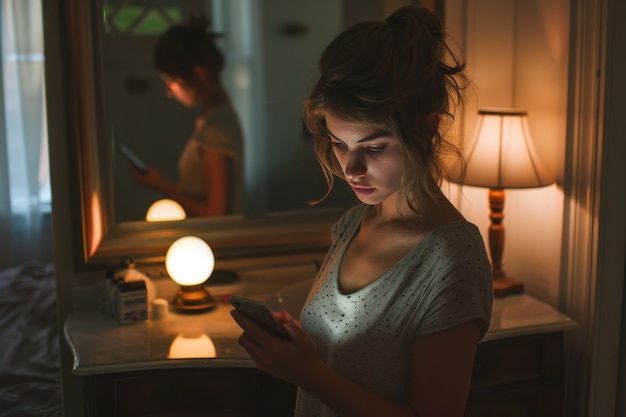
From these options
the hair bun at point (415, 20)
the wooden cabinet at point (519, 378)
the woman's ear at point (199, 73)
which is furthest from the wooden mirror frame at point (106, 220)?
the hair bun at point (415, 20)

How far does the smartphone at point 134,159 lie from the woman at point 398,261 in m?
0.86

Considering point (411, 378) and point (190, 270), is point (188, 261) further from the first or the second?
point (411, 378)

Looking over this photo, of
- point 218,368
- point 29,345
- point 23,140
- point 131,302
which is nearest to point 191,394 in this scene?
point 218,368

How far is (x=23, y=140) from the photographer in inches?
167

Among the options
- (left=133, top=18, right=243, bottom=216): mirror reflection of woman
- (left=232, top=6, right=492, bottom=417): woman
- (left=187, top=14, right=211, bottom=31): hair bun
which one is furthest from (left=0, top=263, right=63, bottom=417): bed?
(left=232, top=6, right=492, bottom=417): woman

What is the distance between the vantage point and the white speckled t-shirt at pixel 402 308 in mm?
1062

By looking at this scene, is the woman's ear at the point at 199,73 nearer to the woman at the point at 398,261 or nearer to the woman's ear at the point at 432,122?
the woman at the point at 398,261

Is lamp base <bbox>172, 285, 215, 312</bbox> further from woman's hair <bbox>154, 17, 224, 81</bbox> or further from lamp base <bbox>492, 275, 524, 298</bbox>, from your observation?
lamp base <bbox>492, 275, 524, 298</bbox>

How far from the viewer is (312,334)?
126cm

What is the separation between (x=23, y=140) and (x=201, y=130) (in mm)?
2594

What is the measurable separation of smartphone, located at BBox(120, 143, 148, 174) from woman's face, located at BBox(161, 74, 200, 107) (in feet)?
0.58

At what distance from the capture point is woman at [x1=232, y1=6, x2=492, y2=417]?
105 cm

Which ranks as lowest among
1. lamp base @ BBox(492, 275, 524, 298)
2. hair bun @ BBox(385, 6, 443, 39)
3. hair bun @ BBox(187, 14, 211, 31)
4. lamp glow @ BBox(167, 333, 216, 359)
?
lamp glow @ BBox(167, 333, 216, 359)

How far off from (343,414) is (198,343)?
62cm
